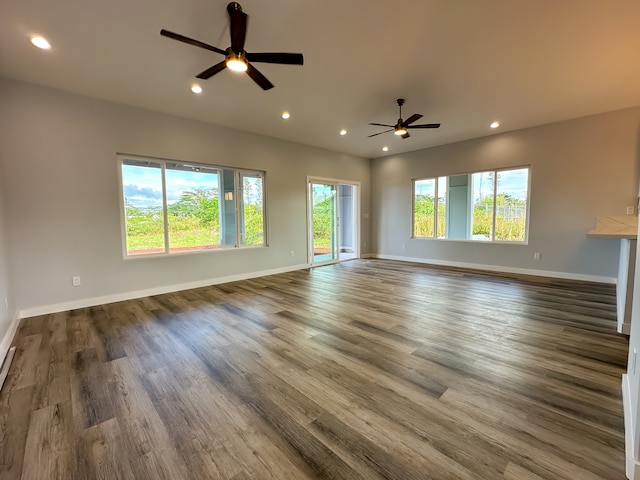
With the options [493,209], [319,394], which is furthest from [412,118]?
[319,394]

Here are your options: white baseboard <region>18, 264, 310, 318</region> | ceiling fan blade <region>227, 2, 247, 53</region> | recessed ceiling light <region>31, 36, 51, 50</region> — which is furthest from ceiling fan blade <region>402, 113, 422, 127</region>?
recessed ceiling light <region>31, 36, 51, 50</region>

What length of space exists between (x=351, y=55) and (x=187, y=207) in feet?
12.0

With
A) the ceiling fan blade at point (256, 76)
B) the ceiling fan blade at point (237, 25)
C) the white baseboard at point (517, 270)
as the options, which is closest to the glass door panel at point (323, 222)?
the white baseboard at point (517, 270)

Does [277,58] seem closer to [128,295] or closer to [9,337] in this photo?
[9,337]

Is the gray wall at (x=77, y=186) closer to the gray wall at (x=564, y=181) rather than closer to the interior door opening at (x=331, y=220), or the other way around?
the interior door opening at (x=331, y=220)

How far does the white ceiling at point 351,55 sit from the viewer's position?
8.15 ft

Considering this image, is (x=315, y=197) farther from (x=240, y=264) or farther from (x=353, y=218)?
(x=240, y=264)

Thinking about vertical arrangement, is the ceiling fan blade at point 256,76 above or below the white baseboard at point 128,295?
above

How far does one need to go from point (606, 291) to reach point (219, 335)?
585 centimetres

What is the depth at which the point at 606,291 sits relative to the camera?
14.5 ft

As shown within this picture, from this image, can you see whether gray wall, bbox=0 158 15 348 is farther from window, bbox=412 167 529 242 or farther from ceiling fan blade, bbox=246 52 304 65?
window, bbox=412 167 529 242

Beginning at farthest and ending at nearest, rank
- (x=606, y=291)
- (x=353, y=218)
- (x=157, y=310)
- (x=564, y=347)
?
(x=353, y=218)
(x=606, y=291)
(x=157, y=310)
(x=564, y=347)

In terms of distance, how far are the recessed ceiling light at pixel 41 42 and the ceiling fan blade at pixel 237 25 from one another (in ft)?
6.63

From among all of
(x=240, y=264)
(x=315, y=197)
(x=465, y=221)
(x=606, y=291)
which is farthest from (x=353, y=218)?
(x=606, y=291)
